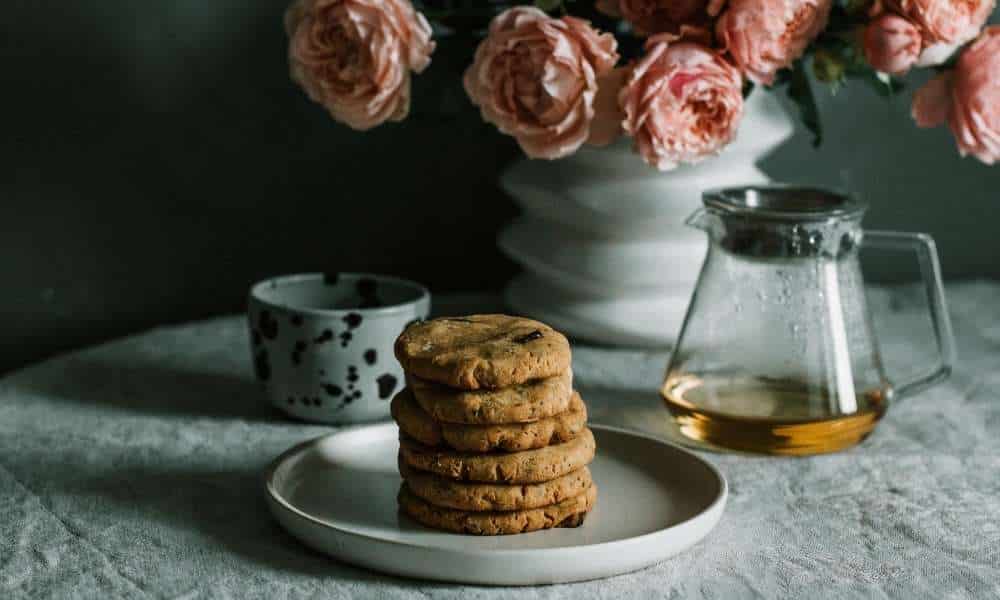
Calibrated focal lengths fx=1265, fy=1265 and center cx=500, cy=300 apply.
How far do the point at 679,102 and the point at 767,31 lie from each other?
0.07m

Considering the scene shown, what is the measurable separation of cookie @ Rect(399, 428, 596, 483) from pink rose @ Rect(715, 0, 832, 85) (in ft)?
1.08

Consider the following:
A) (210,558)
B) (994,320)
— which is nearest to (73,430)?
(210,558)

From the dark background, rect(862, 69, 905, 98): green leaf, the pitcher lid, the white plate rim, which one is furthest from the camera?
the dark background

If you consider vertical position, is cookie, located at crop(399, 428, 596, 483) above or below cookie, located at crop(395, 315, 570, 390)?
below

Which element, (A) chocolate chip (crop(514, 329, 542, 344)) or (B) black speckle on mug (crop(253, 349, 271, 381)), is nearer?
(A) chocolate chip (crop(514, 329, 542, 344))

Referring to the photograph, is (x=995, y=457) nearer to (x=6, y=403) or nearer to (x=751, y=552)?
(x=751, y=552)

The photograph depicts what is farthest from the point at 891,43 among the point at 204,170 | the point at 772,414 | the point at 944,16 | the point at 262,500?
the point at 204,170

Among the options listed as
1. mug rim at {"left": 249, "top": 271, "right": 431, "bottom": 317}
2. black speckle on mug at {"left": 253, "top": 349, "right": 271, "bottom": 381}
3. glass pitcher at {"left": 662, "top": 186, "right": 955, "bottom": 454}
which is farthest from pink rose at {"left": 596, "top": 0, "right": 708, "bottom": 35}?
black speckle on mug at {"left": 253, "top": 349, "right": 271, "bottom": 381}

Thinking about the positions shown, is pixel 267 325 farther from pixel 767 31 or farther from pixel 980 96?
pixel 980 96

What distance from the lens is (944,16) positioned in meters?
0.85

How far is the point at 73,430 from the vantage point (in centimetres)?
88

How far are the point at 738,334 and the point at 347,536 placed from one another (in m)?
0.33

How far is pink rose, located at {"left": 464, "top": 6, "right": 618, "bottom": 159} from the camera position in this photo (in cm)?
85

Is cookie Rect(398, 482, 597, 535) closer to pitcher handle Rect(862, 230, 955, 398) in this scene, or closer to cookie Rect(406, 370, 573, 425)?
cookie Rect(406, 370, 573, 425)
